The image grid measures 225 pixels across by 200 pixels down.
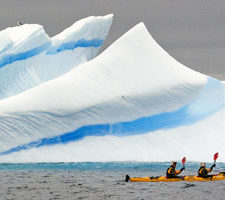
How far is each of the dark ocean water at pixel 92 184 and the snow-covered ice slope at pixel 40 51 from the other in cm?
381

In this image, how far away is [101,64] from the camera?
71.8 feet

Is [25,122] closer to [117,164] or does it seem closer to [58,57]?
[117,164]

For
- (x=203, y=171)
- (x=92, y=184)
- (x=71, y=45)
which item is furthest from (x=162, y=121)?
(x=71, y=45)

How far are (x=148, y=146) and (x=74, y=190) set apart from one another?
17.1 ft

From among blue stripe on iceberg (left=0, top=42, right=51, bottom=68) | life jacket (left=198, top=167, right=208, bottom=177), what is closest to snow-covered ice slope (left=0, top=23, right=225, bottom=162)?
blue stripe on iceberg (left=0, top=42, right=51, bottom=68)

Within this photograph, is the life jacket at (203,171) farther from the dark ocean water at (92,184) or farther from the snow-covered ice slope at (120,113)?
the snow-covered ice slope at (120,113)

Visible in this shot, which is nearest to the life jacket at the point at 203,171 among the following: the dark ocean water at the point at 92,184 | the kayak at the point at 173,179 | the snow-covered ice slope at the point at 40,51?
the kayak at the point at 173,179

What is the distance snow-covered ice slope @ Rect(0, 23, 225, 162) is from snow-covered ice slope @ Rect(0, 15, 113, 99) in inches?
94.2

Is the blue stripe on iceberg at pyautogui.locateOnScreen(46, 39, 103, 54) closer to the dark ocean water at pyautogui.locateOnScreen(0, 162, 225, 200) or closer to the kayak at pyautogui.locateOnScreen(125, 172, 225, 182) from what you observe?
the dark ocean water at pyautogui.locateOnScreen(0, 162, 225, 200)

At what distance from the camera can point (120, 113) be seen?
21.1m

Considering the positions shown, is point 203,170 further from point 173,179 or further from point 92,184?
point 92,184

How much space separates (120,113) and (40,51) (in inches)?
179

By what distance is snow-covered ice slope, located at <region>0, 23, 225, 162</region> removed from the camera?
66.8 feet

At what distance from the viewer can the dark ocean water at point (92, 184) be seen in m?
16.0
